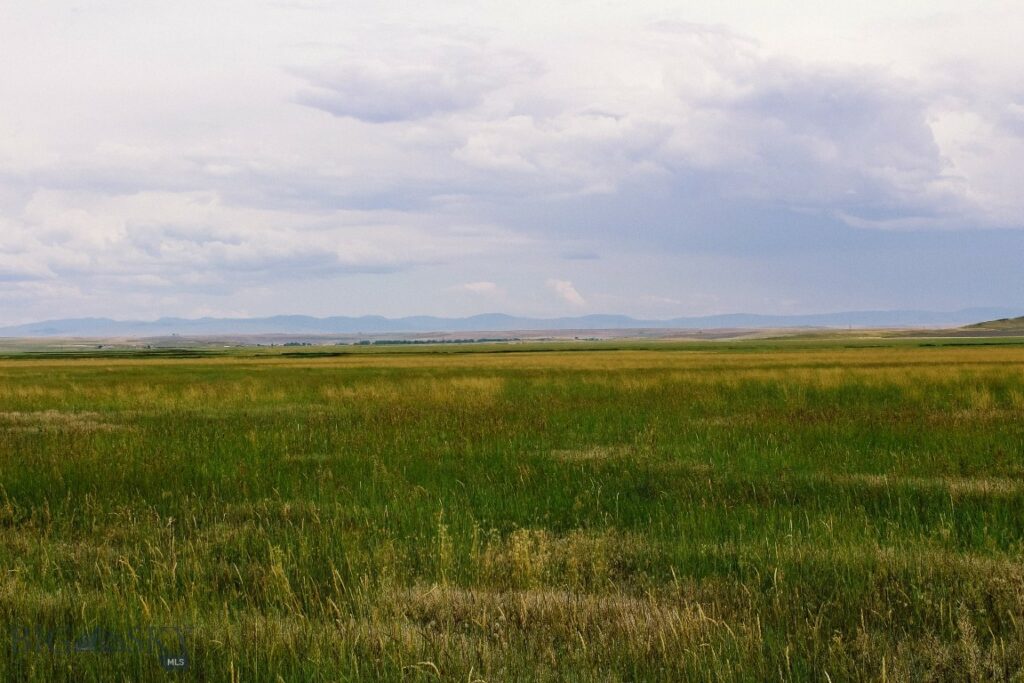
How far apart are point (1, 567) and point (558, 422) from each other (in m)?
12.5

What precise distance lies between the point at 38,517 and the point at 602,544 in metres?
6.51

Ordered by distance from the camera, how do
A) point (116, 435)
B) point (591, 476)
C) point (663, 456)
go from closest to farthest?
point (591, 476), point (663, 456), point (116, 435)

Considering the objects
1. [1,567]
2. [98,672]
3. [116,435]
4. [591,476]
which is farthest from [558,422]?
[98,672]

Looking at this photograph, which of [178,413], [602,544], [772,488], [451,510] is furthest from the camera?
[178,413]

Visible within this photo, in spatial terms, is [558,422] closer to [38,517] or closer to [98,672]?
[38,517]

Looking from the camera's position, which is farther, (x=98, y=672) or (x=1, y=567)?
(x=1, y=567)

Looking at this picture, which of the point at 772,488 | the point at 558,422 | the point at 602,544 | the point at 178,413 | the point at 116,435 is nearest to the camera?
the point at 602,544

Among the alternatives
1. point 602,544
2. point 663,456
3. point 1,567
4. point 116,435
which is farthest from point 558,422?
point 1,567

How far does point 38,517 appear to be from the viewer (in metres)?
9.55

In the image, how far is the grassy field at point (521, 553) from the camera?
516 cm

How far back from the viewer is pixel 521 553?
7.06 metres

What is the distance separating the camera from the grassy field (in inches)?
203

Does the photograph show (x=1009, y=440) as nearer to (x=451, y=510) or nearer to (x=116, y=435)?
(x=451, y=510)

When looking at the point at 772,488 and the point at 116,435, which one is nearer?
the point at 772,488
